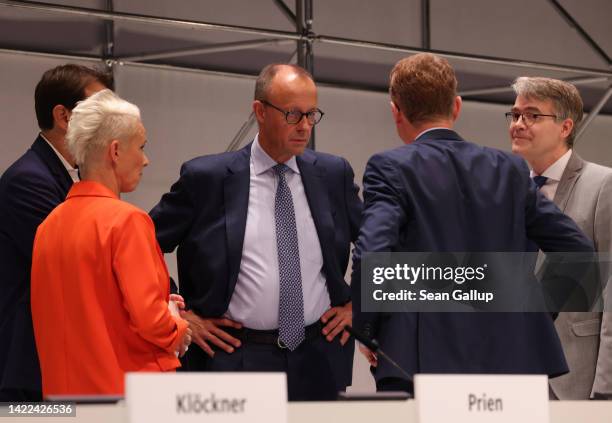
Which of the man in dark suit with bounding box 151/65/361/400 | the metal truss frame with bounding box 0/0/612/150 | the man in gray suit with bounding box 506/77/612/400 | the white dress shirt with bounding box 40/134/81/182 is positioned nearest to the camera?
the white dress shirt with bounding box 40/134/81/182

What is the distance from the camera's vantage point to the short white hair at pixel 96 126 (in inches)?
86.9

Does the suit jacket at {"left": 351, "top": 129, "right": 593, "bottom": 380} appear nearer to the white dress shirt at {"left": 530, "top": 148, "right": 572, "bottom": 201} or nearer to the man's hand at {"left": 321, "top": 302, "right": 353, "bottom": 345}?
the man's hand at {"left": 321, "top": 302, "right": 353, "bottom": 345}

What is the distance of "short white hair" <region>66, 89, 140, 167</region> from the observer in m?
2.21

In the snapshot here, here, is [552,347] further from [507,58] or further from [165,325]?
[507,58]

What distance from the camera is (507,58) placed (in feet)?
17.8

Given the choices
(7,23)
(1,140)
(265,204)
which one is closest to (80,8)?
(7,23)

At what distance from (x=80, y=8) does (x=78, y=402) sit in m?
2.99

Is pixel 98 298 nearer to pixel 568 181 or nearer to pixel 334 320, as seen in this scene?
pixel 334 320

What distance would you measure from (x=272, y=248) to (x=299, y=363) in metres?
0.28

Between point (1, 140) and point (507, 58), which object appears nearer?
point (1, 140)

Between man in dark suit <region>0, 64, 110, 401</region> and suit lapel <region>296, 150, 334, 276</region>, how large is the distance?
0.57m

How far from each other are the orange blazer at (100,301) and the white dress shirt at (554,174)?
1159 millimetres

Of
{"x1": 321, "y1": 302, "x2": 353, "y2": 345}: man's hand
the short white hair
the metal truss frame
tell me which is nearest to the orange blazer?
the short white hair

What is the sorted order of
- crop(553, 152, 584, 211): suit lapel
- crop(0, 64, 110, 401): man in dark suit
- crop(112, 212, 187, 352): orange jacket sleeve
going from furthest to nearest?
crop(553, 152, 584, 211): suit lapel → crop(0, 64, 110, 401): man in dark suit → crop(112, 212, 187, 352): orange jacket sleeve
